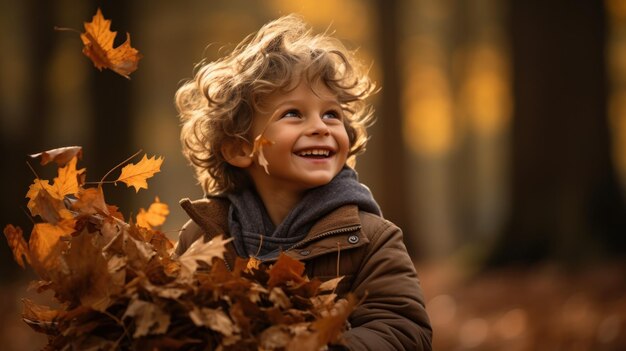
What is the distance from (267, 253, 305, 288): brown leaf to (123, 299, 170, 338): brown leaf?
1.18ft

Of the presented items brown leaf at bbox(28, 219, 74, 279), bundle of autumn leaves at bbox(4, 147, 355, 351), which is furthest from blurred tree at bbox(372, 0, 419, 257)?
brown leaf at bbox(28, 219, 74, 279)

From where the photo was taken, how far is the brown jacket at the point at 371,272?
8.84 ft

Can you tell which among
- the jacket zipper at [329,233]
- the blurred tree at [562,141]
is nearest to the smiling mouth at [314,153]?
the jacket zipper at [329,233]

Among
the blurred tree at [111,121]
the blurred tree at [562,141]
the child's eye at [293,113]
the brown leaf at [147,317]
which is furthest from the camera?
the blurred tree at [111,121]

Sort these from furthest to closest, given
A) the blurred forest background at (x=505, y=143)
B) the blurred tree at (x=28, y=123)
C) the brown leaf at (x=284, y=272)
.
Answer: the blurred tree at (x=28, y=123), the blurred forest background at (x=505, y=143), the brown leaf at (x=284, y=272)

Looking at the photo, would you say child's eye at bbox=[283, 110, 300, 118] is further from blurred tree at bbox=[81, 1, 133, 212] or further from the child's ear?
blurred tree at bbox=[81, 1, 133, 212]

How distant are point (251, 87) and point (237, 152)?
30 centimetres

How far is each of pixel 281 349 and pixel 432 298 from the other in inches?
261

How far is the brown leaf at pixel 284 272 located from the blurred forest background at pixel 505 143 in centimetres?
366

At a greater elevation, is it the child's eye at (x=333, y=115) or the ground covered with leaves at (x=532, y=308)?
the child's eye at (x=333, y=115)

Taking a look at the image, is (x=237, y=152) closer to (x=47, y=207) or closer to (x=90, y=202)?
(x=90, y=202)

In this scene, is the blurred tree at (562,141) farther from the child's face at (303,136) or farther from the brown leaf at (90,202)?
the brown leaf at (90,202)

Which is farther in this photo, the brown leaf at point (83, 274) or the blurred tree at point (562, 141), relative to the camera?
the blurred tree at point (562, 141)

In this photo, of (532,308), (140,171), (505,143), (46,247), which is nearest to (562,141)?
(532,308)
